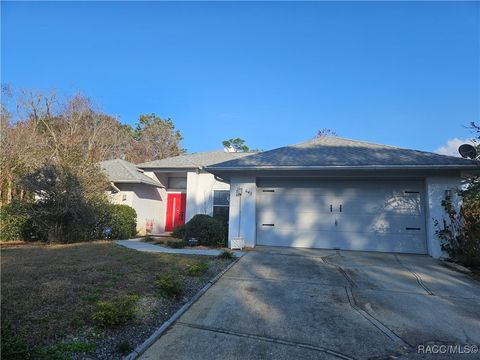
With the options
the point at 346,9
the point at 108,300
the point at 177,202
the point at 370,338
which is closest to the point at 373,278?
the point at 370,338

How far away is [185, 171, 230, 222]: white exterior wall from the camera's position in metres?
16.5

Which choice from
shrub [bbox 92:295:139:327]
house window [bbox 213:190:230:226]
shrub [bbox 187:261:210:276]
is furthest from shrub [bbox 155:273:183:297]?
house window [bbox 213:190:230:226]

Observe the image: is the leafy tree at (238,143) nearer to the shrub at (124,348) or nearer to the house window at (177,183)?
the house window at (177,183)

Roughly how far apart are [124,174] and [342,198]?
35.9ft

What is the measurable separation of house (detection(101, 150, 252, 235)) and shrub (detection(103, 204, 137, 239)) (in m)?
1.36

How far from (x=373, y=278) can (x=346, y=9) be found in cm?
770

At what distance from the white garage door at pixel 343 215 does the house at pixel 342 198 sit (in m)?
0.03

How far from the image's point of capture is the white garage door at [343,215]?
1024 cm

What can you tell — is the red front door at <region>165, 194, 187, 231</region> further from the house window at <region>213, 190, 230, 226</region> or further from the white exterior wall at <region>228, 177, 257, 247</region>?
the white exterior wall at <region>228, 177, 257, 247</region>

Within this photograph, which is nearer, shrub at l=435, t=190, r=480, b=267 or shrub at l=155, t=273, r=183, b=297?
shrub at l=155, t=273, r=183, b=297

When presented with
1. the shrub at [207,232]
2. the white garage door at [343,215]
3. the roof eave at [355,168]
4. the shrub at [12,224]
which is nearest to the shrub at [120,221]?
the shrub at [12,224]

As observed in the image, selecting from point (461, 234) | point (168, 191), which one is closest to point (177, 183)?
point (168, 191)

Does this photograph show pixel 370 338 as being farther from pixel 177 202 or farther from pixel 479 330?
pixel 177 202

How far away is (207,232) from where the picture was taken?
37.8 ft
